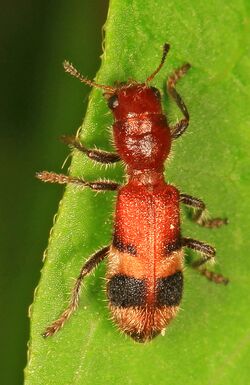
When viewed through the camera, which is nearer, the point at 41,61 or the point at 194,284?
the point at 194,284

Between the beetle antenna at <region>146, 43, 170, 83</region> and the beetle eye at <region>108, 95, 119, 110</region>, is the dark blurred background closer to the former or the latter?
the beetle eye at <region>108, 95, 119, 110</region>

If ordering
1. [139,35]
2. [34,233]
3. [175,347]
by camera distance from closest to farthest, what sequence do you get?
[139,35] < [175,347] < [34,233]

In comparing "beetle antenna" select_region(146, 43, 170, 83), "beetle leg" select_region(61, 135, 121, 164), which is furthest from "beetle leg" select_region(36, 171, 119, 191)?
"beetle antenna" select_region(146, 43, 170, 83)

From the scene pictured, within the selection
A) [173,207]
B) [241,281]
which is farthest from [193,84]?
[241,281]

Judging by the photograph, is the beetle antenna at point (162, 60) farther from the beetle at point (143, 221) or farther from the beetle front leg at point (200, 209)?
the beetle front leg at point (200, 209)

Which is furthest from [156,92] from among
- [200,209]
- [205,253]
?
[205,253]

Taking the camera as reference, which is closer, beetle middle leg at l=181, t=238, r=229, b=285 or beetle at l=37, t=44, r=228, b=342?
beetle at l=37, t=44, r=228, b=342

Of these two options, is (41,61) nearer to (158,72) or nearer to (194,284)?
(158,72)

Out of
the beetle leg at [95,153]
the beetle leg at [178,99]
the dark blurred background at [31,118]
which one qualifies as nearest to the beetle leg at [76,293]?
the beetle leg at [95,153]
